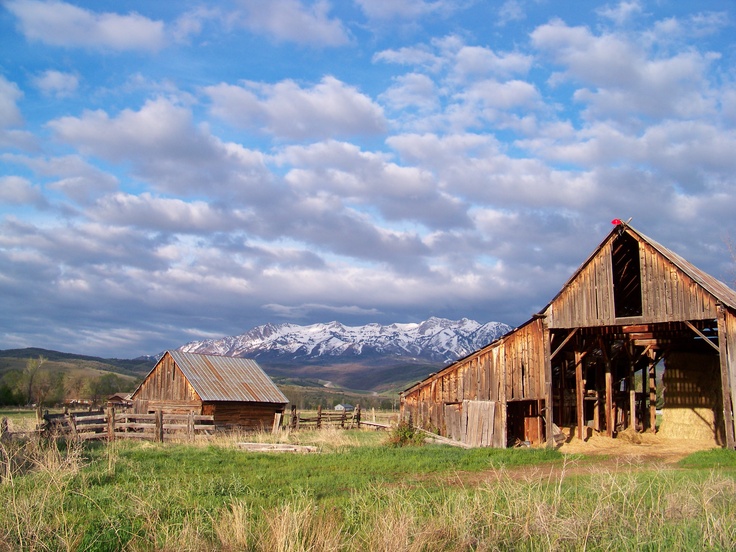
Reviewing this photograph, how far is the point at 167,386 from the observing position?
38531 mm

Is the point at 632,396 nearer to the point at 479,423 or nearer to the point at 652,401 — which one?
the point at 652,401

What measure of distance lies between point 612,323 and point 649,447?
20.0ft

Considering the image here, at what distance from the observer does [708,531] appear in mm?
7801

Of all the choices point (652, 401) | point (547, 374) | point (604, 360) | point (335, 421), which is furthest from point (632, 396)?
point (335, 421)

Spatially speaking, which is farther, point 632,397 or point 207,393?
point 207,393

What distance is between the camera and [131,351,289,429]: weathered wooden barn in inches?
1464

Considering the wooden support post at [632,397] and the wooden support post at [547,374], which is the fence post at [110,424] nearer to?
the wooden support post at [547,374]

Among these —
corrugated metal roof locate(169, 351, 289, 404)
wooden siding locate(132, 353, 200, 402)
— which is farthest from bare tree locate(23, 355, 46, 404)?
corrugated metal roof locate(169, 351, 289, 404)

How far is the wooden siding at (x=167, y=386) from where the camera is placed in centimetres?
3753

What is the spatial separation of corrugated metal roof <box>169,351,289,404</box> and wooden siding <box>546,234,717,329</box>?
2121 centimetres

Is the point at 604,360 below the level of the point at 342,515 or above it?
above

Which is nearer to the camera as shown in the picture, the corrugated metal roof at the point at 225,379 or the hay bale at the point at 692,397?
the hay bale at the point at 692,397

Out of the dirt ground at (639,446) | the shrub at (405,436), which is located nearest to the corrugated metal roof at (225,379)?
the shrub at (405,436)

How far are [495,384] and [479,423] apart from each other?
6.05 ft
